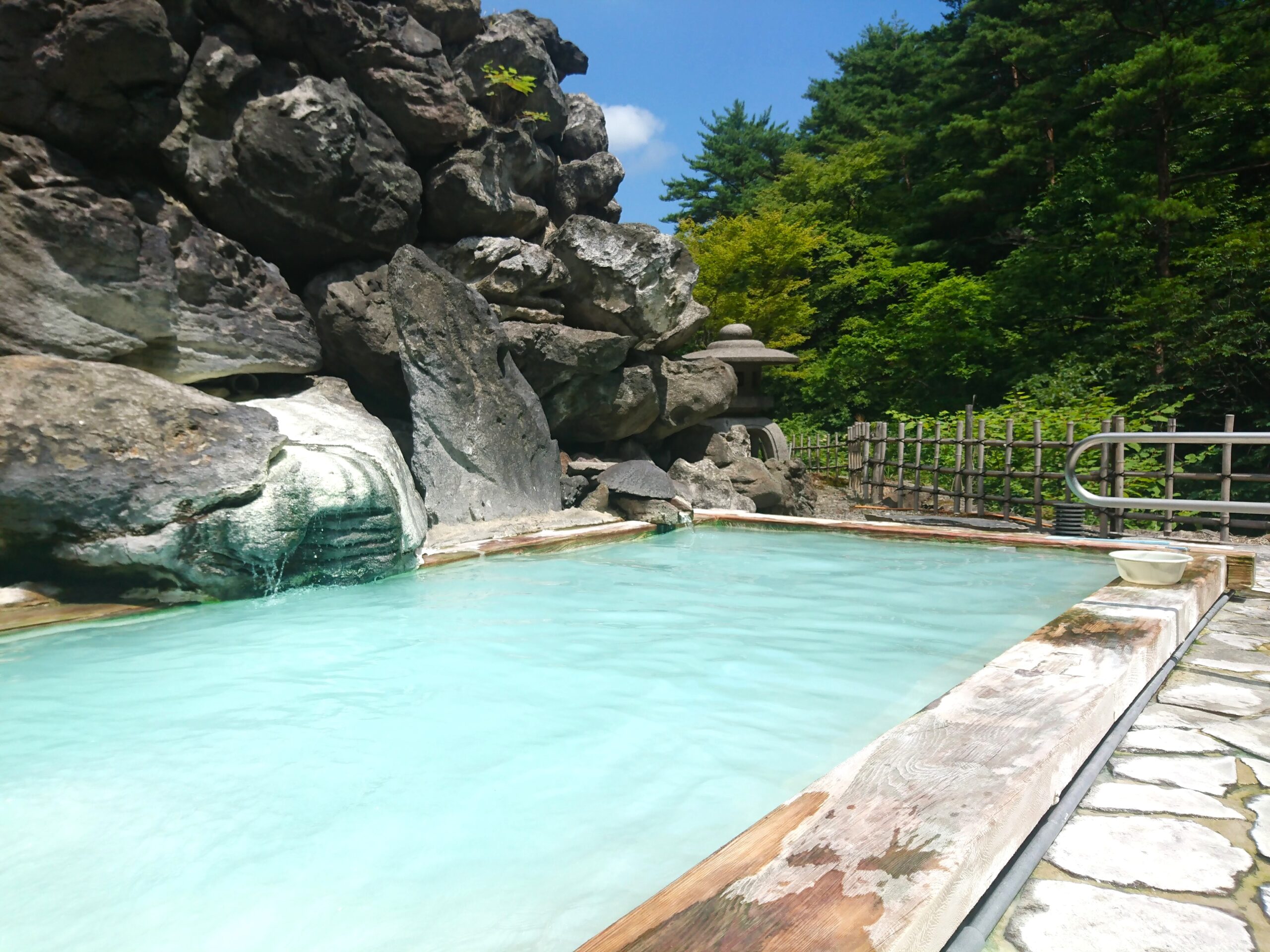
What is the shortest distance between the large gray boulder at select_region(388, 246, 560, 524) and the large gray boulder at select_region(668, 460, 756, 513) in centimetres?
335

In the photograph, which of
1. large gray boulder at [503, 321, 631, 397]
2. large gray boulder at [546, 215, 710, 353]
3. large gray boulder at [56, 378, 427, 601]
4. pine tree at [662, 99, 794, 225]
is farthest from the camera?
pine tree at [662, 99, 794, 225]

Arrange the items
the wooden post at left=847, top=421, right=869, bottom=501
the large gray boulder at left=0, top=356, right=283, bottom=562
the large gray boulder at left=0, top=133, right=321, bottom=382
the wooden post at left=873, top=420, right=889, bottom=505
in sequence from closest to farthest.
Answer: the large gray boulder at left=0, top=356, right=283, bottom=562
the large gray boulder at left=0, top=133, right=321, bottom=382
the wooden post at left=873, top=420, right=889, bottom=505
the wooden post at left=847, top=421, right=869, bottom=501

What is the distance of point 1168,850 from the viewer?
5.16ft

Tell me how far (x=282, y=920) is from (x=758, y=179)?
27.1 m

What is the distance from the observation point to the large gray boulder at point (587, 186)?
37.1 feet

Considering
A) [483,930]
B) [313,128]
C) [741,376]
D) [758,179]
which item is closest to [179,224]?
[313,128]

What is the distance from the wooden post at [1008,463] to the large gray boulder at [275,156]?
24.9ft

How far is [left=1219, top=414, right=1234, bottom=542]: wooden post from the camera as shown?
717cm

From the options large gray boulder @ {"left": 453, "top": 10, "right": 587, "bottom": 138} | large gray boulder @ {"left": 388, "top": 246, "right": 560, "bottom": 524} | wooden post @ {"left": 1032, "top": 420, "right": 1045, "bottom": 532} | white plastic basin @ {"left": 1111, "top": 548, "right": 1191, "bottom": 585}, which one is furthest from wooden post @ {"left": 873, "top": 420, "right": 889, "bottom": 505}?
white plastic basin @ {"left": 1111, "top": 548, "right": 1191, "bottom": 585}

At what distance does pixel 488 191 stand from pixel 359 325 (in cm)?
257

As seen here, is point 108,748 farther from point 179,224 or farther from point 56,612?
point 179,224

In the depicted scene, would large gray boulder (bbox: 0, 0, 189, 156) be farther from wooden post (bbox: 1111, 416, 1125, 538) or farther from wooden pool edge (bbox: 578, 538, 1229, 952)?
wooden post (bbox: 1111, 416, 1125, 538)

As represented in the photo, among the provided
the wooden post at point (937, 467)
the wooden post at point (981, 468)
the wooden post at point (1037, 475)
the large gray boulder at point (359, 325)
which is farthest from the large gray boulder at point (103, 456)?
the wooden post at point (937, 467)

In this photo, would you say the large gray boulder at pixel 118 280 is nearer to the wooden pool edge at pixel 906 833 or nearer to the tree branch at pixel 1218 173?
the wooden pool edge at pixel 906 833
